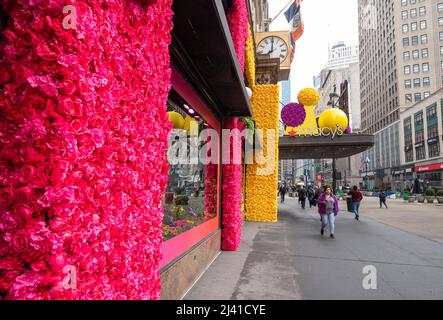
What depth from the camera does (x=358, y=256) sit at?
25.8ft

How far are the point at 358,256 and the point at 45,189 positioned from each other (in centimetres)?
800

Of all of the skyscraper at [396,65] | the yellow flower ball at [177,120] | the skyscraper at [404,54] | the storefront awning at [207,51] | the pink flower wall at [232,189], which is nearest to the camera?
the storefront awning at [207,51]

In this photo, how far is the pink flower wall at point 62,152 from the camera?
1.62m

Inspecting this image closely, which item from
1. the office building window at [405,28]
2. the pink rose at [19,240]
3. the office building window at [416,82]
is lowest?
the pink rose at [19,240]

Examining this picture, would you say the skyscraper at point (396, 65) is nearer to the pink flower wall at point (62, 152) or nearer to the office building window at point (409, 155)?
the office building window at point (409, 155)

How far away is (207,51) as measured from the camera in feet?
16.1

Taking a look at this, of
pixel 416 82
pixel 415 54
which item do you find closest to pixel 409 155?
pixel 416 82

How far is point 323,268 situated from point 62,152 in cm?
632

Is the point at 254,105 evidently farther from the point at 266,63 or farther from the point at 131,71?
Answer: the point at 131,71

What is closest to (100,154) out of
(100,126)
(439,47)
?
(100,126)

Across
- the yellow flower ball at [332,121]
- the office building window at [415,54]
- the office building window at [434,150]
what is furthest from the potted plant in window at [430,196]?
the office building window at [415,54]

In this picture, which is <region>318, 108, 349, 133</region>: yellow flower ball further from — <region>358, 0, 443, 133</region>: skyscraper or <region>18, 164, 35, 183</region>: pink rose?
<region>358, 0, 443, 133</region>: skyscraper

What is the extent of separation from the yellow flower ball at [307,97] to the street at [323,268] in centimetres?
865
